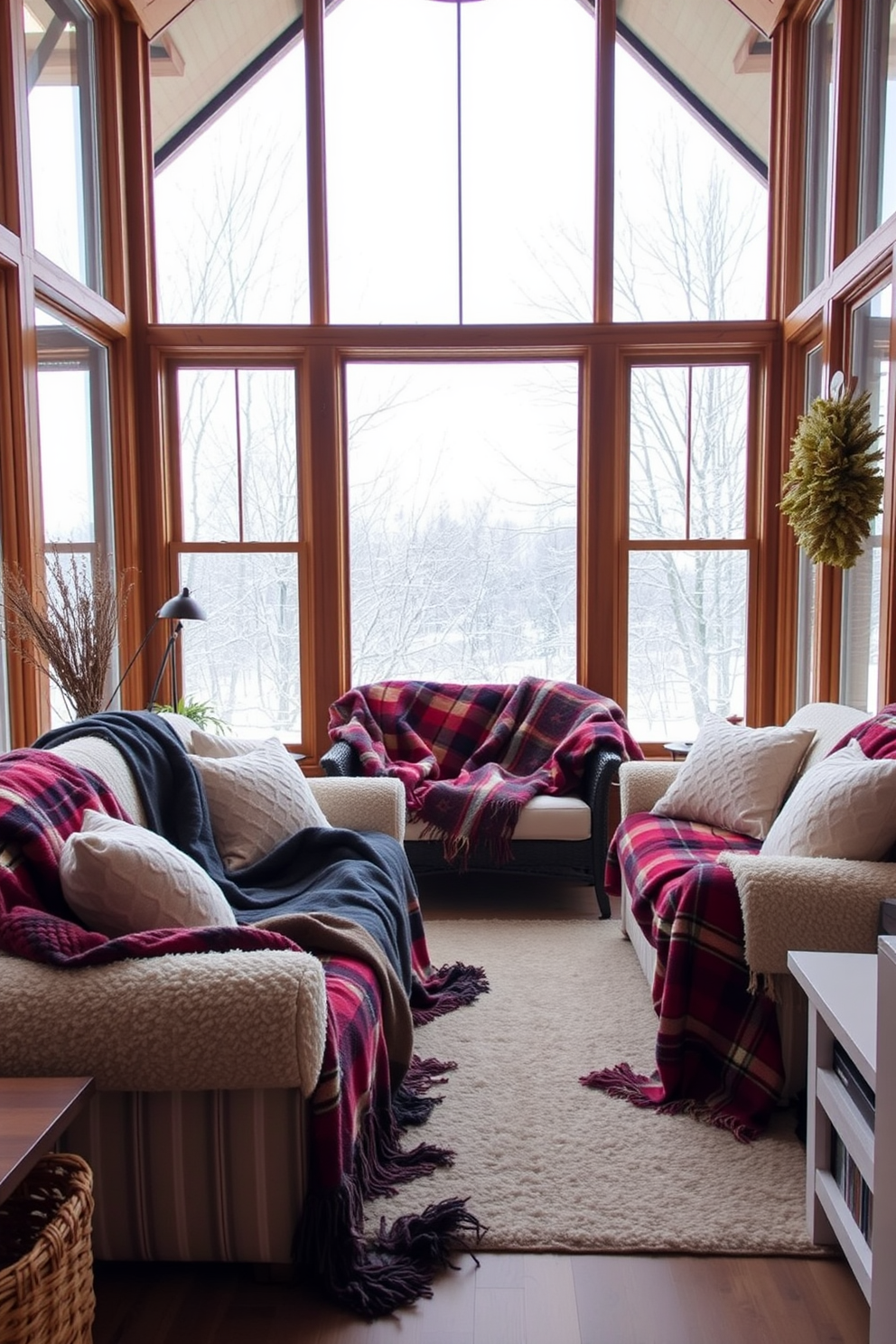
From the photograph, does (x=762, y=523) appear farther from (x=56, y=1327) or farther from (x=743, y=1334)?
(x=56, y=1327)

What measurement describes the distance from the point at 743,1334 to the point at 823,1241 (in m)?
0.31

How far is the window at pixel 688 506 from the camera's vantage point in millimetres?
4848

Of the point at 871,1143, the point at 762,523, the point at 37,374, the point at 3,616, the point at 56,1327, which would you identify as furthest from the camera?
the point at 762,523

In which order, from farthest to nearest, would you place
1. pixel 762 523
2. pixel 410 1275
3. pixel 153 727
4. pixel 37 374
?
1. pixel 762 523
2. pixel 37 374
3. pixel 153 727
4. pixel 410 1275

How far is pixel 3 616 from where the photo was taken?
11.3ft

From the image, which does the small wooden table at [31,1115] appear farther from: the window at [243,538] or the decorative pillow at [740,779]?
the window at [243,538]

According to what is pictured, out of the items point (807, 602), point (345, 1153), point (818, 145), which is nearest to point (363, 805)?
point (345, 1153)

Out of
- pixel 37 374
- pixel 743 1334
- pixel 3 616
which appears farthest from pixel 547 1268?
pixel 37 374

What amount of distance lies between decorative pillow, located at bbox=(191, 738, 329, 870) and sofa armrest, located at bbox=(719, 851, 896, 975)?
126 cm

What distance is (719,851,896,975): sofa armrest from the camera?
2.23 metres

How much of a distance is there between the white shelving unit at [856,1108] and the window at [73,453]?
2.89 m

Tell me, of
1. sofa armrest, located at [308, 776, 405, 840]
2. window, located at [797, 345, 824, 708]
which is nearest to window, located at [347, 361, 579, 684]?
window, located at [797, 345, 824, 708]

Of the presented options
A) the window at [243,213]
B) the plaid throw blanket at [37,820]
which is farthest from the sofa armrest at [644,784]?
the window at [243,213]

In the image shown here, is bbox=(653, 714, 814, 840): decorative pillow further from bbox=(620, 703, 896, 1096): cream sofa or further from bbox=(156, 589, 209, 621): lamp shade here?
bbox=(156, 589, 209, 621): lamp shade
